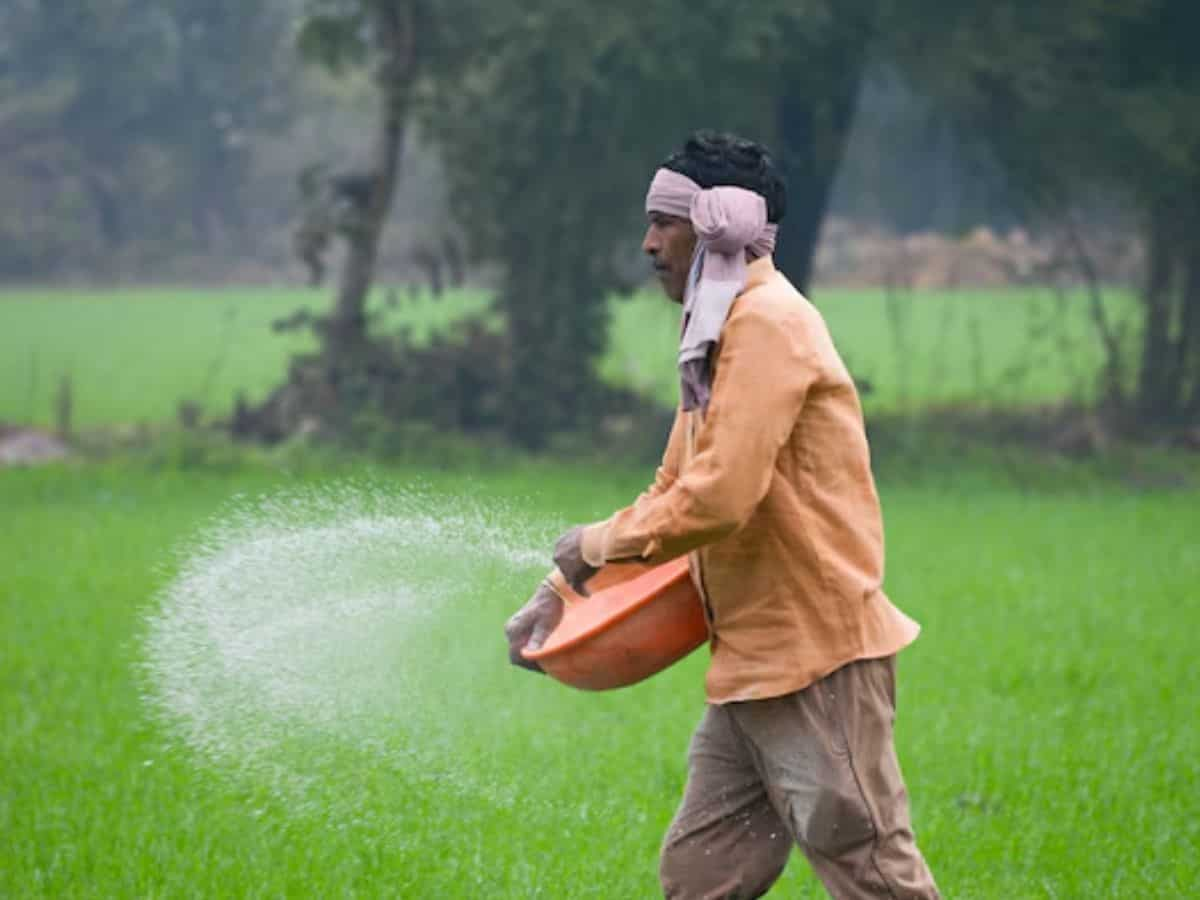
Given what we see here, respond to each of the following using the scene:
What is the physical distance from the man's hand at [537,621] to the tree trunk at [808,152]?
1248 cm

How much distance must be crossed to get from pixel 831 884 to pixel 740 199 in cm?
138

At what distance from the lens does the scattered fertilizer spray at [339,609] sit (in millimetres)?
4742

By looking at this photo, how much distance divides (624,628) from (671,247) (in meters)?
0.80

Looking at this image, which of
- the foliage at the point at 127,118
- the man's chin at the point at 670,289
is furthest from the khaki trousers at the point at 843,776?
the foliage at the point at 127,118

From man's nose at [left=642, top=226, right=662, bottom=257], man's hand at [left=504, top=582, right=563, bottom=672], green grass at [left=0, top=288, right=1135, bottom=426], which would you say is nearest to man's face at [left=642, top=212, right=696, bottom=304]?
man's nose at [left=642, top=226, right=662, bottom=257]

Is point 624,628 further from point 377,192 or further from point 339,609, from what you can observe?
point 377,192

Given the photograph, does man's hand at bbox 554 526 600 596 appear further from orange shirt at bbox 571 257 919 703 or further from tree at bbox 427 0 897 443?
tree at bbox 427 0 897 443

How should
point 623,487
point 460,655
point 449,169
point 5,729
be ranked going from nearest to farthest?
point 5,729
point 460,655
point 623,487
point 449,169

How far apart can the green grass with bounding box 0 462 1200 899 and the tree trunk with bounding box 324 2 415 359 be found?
6.29m

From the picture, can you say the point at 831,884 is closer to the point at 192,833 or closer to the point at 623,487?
the point at 192,833

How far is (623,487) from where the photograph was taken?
14531 mm

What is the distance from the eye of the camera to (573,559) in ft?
12.6

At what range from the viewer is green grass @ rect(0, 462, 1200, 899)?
533 centimetres

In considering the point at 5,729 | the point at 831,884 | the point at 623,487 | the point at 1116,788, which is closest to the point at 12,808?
the point at 5,729
